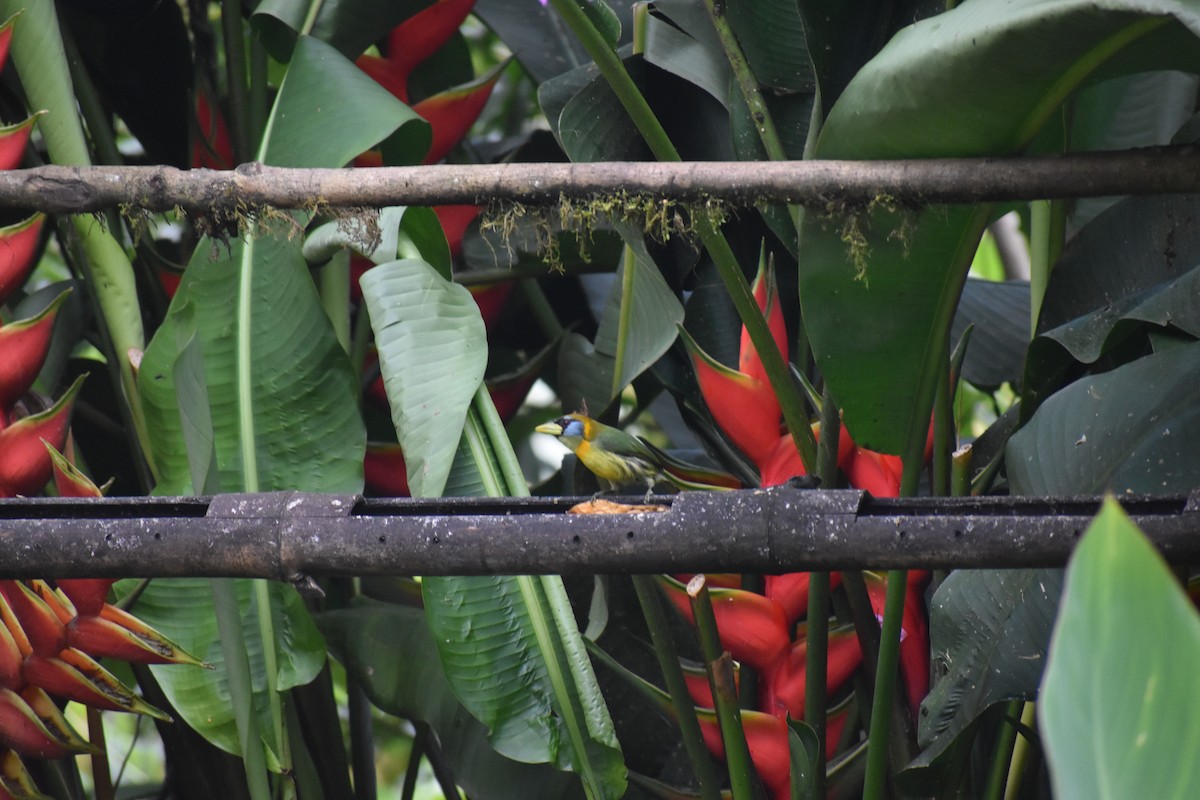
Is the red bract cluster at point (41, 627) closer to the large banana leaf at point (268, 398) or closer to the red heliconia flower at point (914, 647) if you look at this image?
the large banana leaf at point (268, 398)

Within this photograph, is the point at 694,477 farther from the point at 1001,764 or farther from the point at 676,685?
the point at 1001,764

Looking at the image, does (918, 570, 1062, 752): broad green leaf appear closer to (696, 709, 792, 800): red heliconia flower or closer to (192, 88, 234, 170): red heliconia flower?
(696, 709, 792, 800): red heliconia flower

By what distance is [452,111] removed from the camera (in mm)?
1754

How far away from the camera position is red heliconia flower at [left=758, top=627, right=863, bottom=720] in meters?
1.38

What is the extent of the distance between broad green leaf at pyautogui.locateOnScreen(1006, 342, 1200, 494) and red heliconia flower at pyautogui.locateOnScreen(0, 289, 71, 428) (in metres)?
1.03

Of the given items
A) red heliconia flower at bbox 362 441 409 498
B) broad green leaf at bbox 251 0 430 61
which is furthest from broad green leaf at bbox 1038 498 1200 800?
broad green leaf at bbox 251 0 430 61

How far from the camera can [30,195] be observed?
91 cm

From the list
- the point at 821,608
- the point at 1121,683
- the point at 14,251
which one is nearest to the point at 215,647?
the point at 14,251

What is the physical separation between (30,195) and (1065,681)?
2.62 ft

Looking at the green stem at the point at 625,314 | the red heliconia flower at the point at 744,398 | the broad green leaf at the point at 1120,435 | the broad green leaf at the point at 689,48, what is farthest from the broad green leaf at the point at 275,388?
the broad green leaf at the point at 1120,435

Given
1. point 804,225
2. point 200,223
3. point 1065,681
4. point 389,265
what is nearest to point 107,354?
point 389,265

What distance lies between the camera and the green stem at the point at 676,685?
1.30 m

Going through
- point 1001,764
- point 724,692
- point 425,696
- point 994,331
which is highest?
point 994,331

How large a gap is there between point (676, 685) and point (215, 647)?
550mm
